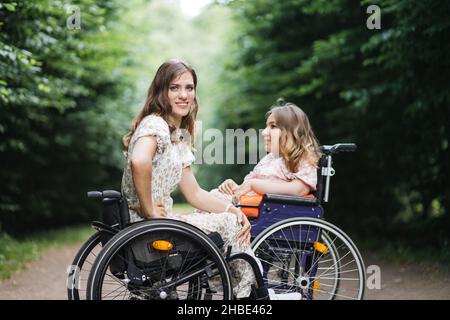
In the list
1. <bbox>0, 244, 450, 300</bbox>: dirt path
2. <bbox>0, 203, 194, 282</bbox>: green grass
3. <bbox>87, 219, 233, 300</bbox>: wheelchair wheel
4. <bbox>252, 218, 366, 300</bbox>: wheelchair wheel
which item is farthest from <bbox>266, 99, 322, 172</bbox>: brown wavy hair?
<bbox>0, 203, 194, 282</bbox>: green grass

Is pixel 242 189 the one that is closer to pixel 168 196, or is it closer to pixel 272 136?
pixel 272 136

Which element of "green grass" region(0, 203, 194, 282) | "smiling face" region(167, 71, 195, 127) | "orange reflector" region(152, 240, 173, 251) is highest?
"smiling face" region(167, 71, 195, 127)

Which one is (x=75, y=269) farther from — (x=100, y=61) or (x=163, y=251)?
(x=100, y=61)

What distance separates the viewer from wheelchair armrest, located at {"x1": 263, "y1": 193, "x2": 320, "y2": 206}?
11.4 ft

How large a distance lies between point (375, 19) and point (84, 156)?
756 centimetres

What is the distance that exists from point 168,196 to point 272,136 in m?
0.90

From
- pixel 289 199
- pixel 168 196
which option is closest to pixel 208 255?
pixel 168 196

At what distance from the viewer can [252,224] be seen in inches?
138

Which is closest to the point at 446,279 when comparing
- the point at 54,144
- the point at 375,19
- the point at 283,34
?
the point at 375,19

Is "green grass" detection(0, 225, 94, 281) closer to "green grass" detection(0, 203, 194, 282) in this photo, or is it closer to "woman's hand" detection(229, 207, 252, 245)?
"green grass" detection(0, 203, 194, 282)

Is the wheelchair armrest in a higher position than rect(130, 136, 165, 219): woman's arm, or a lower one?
lower

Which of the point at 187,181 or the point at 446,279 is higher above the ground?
the point at 187,181

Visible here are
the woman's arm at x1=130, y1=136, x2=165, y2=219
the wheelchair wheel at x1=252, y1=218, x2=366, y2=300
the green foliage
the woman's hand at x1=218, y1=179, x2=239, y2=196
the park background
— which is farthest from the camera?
the green foliage

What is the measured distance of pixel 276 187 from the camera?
364cm
